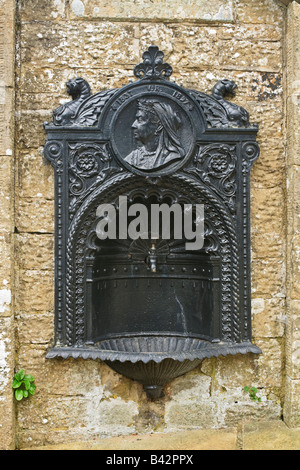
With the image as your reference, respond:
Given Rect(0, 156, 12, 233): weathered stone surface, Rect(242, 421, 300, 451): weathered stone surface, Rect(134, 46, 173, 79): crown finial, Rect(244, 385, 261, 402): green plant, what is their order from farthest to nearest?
Rect(244, 385, 261, 402): green plant
Rect(134, 46, 173, 79): crown finial
Rect(0, 156, 12, 233): weathered stone surface
Rect(242, 421, 300, 451): weathered stone surface

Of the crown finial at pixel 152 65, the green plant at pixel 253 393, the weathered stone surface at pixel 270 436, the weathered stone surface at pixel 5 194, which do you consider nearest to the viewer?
the weathered stone surface at pixel 270 436

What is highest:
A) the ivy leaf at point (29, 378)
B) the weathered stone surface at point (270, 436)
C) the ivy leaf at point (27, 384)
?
the ivy leaf at point (29, 378)

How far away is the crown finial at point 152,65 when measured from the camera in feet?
10.1

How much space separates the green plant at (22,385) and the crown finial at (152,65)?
221 centimetres

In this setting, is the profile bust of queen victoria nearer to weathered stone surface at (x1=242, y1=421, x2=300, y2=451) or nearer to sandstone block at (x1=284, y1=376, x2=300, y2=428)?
sandstone block at (x1=284, y1=376, x2=300, y2=428)

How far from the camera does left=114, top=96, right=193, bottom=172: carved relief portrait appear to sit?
303 centimetres

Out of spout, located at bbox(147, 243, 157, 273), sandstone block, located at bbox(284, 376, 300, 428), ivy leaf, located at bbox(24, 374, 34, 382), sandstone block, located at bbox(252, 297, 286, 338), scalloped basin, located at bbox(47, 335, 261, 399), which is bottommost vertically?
sandstone block, located at bbox(284, 376, 300, 428)

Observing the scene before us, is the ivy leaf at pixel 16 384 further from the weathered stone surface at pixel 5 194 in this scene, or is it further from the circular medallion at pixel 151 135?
the circular medallion at pixel 151 135

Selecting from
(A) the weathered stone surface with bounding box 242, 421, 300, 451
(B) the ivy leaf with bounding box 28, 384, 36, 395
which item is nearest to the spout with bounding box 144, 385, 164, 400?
(A) the weathered stone surface with bounding box 242, 421, 300, 451

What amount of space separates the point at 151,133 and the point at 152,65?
0.48 meters

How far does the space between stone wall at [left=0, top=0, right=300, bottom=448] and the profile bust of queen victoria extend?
308 millimetres

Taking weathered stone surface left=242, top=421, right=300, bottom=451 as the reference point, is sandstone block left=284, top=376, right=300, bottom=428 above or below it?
above

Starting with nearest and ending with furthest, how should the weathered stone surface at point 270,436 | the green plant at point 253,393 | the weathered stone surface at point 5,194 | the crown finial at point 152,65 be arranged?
the weathered stone surface at point 270,436, the weathered stone surface at point 5,194, the crown finial at point 152,65, the green plant at point 253,393

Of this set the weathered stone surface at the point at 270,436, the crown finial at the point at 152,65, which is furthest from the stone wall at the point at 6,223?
the weathered stone surface at the point at 270,436
